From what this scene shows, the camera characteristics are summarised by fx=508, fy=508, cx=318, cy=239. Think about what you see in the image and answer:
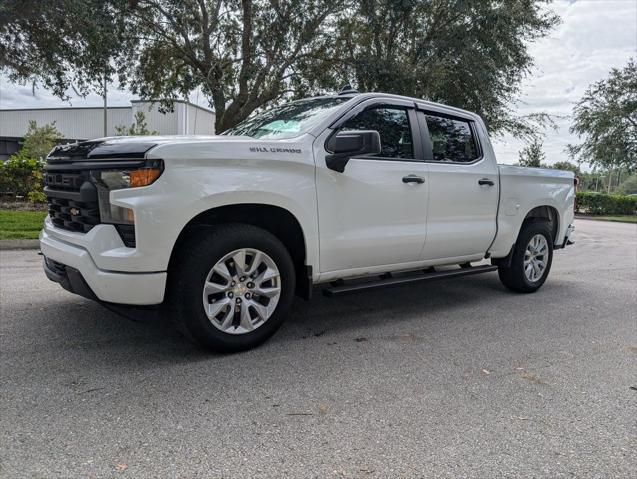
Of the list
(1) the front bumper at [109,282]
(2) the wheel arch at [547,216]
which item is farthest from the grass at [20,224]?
(2) the wheel arch at [547,216]

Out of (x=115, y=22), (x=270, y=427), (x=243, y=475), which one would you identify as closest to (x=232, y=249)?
(x=270, y=427)

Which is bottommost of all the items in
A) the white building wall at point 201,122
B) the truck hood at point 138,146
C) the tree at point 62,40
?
the truck hood at point 138,146

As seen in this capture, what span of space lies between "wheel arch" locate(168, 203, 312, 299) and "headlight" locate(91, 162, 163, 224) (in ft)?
1.23

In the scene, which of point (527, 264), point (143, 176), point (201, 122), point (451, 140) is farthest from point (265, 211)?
point (201, 122)

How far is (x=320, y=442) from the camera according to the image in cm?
253

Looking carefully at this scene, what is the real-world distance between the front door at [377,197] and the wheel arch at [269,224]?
0.58ft

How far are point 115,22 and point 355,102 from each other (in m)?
A: 9.50

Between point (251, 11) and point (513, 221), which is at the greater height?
point (251, 11)

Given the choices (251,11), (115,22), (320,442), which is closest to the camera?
(320,442)

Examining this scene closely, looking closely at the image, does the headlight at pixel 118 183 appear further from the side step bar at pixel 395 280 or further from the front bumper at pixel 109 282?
the side step bar at pixel 395 280

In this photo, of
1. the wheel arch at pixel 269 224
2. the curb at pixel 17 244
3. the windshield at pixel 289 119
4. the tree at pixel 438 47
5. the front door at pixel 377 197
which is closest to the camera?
the wheel arch at pixel 269 224

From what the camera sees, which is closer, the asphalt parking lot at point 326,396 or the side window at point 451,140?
the asphalt parking lot at point 326,396

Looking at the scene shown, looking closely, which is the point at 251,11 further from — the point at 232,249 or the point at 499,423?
the point at 499,423

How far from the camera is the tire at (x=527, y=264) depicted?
19.0ft
